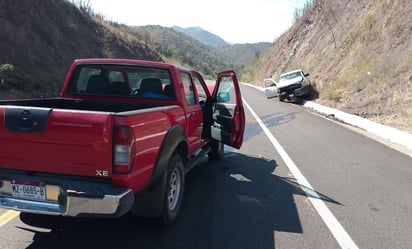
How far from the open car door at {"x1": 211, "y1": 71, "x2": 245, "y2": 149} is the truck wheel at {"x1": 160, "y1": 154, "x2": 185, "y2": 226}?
1874 millimetres

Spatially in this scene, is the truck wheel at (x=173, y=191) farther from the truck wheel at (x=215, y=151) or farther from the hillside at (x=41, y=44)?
the hillside at (x=41, y=44)

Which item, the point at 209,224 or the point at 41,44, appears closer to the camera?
the point at 209,224

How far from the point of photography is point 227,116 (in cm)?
705

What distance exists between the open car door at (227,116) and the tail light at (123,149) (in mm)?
3271

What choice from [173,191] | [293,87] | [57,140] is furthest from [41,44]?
[57,140]

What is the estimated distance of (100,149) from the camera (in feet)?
12.3

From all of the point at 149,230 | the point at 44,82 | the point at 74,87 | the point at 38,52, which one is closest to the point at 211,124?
the point at 74,87

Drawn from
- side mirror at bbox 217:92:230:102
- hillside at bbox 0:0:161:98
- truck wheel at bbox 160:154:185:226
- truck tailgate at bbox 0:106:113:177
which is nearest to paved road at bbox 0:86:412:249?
truck wheel at bbox 160:154:185:226

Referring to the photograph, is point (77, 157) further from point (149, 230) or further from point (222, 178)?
point (222, 178)

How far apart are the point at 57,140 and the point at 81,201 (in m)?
0.57

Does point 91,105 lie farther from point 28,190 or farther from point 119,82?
point 28,190

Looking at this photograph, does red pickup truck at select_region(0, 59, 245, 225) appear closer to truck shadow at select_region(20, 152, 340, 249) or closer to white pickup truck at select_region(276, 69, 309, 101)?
truck shadow at select_region(20, 152, 340, 249)

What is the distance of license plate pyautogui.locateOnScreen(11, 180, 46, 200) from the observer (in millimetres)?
3904

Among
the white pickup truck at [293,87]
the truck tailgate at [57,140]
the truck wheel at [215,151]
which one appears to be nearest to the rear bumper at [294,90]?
the white pickup truck at [293,87]
